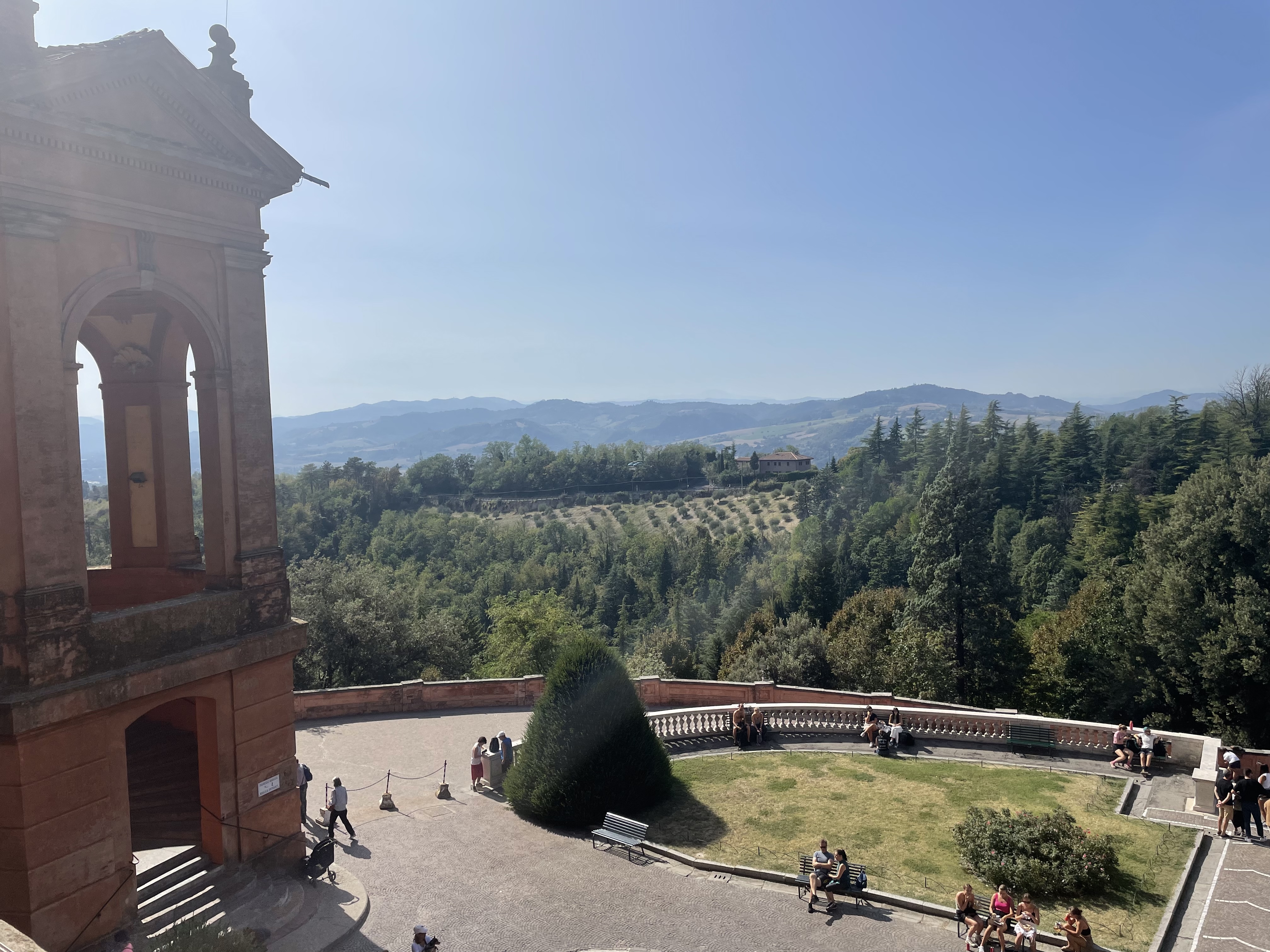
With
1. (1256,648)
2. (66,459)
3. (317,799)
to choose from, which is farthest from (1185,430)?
(66,459)

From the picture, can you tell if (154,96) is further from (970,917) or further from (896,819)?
(896,819)

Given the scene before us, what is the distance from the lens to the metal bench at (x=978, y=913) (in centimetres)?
1341

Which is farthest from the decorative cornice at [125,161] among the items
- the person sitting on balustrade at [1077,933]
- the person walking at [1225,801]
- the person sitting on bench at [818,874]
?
the person walking at [1225,801]

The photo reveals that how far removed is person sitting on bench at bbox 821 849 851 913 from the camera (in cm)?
1448

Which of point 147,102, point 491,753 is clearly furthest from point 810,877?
point 147,102

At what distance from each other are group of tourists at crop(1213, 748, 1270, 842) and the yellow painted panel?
21.7 meters

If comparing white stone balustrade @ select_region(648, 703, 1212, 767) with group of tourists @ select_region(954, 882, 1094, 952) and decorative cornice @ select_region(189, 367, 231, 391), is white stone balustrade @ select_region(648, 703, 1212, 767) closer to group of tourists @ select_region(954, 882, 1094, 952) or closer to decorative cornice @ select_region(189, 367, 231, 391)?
group of tourists @ select_region(954, 882, 1094, 952)

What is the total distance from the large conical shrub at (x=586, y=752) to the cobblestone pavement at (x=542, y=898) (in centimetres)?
68

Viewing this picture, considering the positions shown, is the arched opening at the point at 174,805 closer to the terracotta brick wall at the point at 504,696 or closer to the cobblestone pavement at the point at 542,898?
the cobblestone pavement at the point at 542,898

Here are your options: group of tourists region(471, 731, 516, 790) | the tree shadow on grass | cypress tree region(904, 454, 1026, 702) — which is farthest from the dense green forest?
group of tourists region(471, 731, 516, 790)

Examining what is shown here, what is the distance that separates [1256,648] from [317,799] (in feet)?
93.4

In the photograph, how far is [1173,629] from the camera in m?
29.0

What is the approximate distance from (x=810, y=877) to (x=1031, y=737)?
31.7ft

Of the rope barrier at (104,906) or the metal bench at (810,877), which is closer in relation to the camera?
the rope barrier at (104,906)
